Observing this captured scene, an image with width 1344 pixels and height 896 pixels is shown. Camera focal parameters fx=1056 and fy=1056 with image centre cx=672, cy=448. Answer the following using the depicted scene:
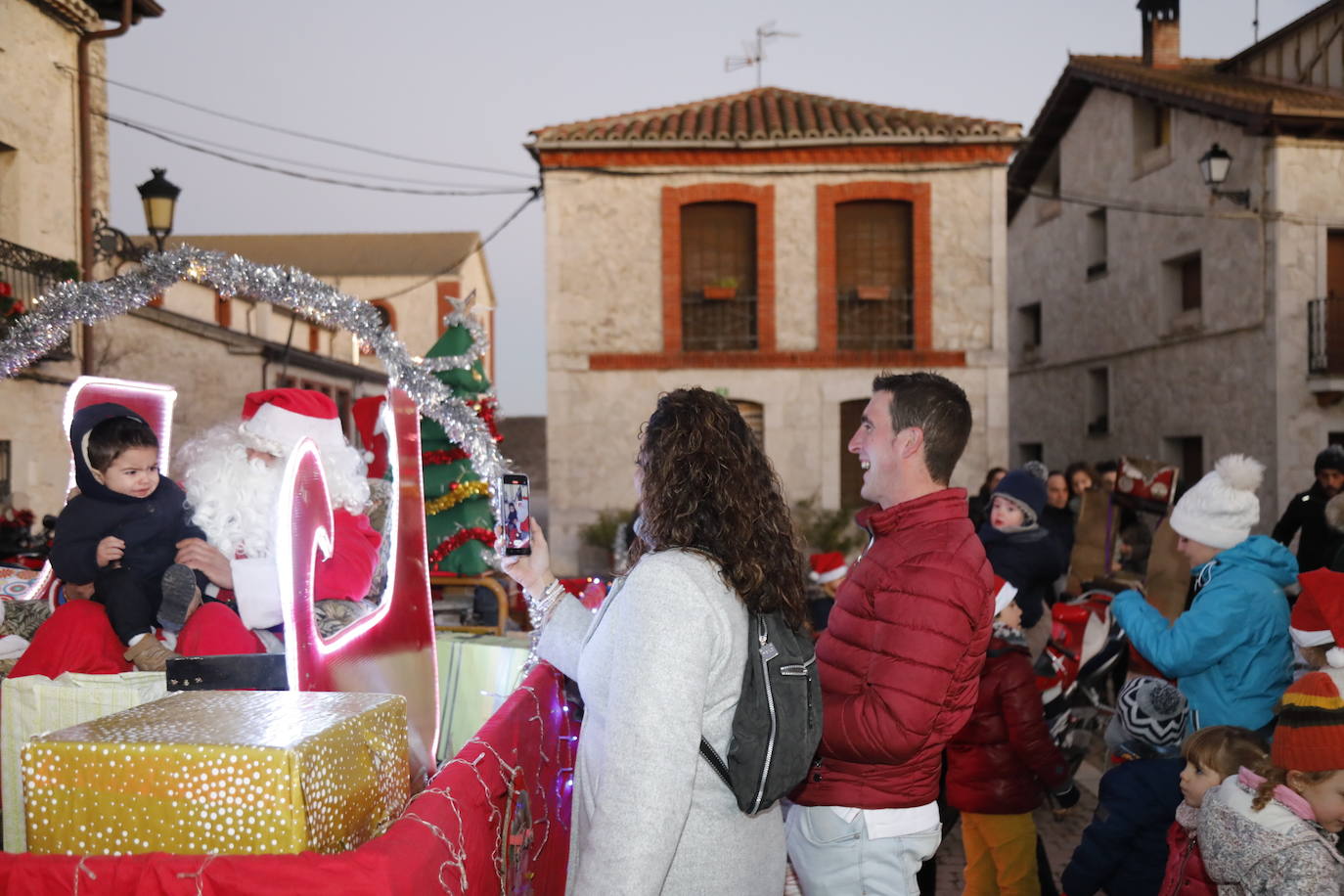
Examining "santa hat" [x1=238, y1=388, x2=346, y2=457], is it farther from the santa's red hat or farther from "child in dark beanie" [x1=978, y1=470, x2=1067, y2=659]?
the santa's red hat

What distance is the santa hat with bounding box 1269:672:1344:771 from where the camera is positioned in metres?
2.94

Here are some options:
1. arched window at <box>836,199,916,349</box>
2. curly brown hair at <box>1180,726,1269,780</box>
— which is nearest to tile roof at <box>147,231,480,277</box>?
arched window at <box>836,199,916,349</box>

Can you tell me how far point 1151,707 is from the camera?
13.6ft

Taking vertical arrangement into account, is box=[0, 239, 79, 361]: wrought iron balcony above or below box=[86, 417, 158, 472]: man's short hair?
above

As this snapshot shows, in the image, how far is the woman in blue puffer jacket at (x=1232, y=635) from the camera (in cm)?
383

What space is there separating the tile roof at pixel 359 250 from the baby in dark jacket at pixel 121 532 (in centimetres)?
4144

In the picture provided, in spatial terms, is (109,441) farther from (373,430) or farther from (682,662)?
(373,430)

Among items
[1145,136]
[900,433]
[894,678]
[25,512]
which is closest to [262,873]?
[894,678]

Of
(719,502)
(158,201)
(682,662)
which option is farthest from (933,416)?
(158,201)

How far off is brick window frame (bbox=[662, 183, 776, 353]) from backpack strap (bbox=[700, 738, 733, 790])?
15.1m

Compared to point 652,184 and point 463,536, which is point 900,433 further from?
point 652,184

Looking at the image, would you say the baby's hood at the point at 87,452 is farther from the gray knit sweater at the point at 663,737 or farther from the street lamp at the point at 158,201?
the street lamp at the point at 158,201

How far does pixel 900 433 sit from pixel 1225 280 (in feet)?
53.4

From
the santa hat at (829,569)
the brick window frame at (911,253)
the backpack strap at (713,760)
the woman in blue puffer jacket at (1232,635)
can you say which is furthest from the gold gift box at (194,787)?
the brick window frame at (911,253)
